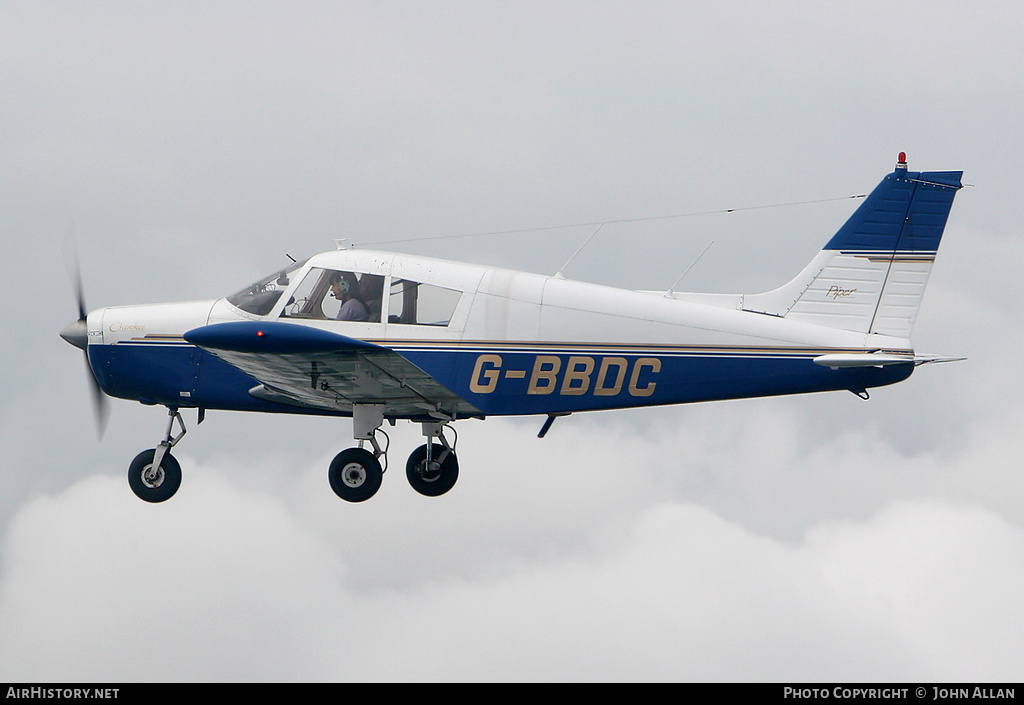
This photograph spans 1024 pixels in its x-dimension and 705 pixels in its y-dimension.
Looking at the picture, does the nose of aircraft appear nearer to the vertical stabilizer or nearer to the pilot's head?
the pilot's head

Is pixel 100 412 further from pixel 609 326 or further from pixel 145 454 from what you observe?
pixel 609 326

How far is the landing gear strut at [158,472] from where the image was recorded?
54.2ft

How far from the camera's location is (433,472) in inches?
672

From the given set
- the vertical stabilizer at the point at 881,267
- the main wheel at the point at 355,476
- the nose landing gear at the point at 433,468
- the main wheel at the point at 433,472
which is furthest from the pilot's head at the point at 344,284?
the vertical stabilizer at the point at 881,267

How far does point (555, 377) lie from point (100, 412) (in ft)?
19.2

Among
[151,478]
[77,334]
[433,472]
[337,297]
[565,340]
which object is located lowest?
[151,478]

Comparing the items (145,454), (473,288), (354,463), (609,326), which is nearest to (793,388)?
(609,326)

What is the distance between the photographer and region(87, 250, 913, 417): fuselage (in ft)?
50.2

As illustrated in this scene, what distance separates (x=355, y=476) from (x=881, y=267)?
6.46 meters

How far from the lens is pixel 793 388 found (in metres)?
15.3

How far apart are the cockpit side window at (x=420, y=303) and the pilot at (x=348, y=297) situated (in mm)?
313

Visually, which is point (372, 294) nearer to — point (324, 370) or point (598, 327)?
point (324, 370)

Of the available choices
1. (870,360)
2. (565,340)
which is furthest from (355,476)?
(870,360)

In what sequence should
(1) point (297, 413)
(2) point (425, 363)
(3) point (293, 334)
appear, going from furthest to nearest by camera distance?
1. (1) point (297, 413)
2. (2) point (425, 363)
3. (3) point (293, 334)
